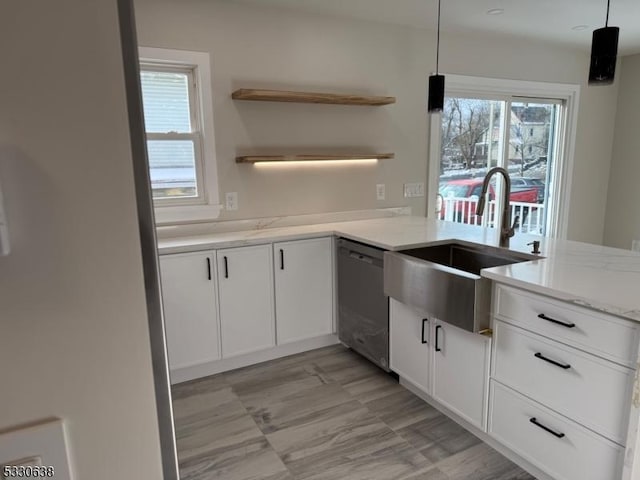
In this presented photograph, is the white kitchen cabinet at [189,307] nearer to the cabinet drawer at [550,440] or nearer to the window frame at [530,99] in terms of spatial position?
the cabinet drawer at [550,440]

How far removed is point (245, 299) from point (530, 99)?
3556 mm

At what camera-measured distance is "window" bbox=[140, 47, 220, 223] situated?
9.53 feet

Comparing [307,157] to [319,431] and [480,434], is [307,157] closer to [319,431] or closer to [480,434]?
[319,431]

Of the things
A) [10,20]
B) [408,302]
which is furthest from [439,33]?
[10,20]

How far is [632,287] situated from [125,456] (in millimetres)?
1813

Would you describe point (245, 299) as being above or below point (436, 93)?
below

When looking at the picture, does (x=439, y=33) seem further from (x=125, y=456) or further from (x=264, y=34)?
(x=125, y=456)

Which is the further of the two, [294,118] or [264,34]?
[294,118]

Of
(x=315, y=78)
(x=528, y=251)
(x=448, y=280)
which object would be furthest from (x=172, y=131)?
(x=528, y=251)

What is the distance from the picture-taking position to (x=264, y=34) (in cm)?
309

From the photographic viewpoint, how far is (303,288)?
3.06 meters

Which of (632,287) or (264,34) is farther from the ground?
(264,34)

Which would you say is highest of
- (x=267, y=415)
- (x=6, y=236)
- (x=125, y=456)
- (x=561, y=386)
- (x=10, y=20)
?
(x=10, y=20)

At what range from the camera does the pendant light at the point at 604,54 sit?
208 centimetres
